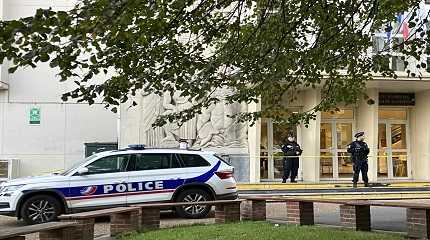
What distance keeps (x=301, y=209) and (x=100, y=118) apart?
17.6 meters

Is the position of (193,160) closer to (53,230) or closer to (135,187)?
(135,187)

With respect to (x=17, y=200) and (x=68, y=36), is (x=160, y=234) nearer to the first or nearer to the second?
(x=17, y=200)

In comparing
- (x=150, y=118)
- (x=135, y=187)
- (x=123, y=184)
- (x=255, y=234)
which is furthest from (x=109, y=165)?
(x=150, y=118)

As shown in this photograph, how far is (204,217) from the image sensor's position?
1387 cm

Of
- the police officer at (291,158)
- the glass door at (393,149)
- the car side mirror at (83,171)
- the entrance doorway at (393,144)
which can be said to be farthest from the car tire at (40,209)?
the entrance doorway at (393,144)

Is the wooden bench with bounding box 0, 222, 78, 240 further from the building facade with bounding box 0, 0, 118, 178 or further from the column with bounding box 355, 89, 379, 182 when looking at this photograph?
the building facade with bounding box 0, 0, 118, 178

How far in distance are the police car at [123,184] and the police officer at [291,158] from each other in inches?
315

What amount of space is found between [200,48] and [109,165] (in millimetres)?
5152

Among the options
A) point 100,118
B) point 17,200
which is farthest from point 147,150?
point 100,118

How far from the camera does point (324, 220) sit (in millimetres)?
13102

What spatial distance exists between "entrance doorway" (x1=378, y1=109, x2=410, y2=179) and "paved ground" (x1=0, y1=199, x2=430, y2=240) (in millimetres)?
10753

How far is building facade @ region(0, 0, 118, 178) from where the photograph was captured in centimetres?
2675

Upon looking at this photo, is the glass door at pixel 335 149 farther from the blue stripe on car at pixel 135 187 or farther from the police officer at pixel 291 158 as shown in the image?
the blue stripe on car at pixel 135 187

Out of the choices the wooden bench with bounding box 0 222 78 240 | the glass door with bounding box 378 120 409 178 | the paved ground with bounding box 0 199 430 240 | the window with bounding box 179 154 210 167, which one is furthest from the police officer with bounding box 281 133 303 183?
the wooden bench with bounding box 0 222 78 240
